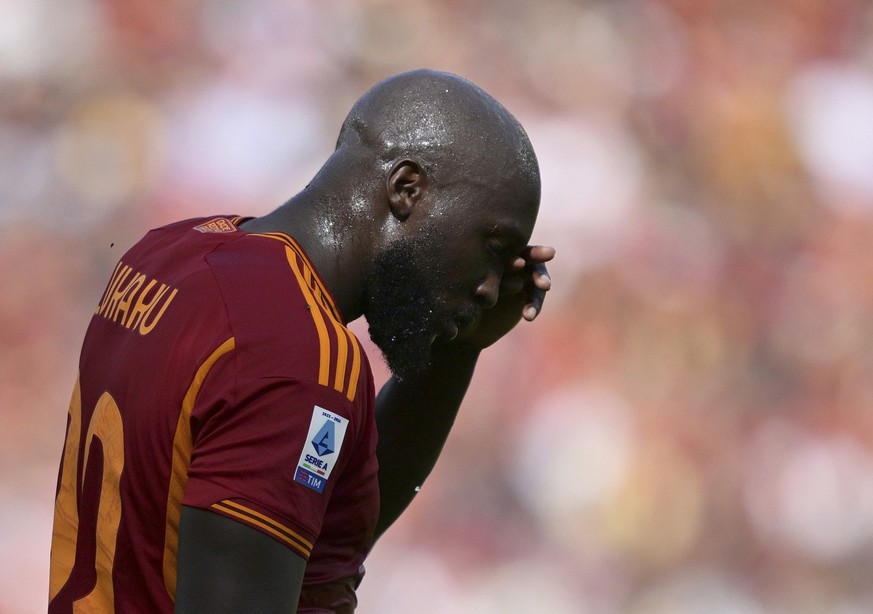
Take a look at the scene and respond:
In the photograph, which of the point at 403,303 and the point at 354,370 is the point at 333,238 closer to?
the point at 403,303

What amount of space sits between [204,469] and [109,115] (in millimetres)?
5145

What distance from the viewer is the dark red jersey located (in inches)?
63.3

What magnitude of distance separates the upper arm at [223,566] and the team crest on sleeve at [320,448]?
10 centimetres

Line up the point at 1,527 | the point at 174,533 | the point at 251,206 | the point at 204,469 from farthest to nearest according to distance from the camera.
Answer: the point at 251,206 → the point at 1,527 → the point at 174,533 → the point at 204,469

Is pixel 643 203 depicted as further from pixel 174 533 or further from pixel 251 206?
pixel 174 533

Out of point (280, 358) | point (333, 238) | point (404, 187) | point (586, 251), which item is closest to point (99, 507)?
point (280, 358)

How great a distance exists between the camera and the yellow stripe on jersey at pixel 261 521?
158cm

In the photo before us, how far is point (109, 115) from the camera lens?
20.8 ft

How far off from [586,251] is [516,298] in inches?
159

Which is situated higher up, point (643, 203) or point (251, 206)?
point (643, 203)

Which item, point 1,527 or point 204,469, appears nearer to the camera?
point 204,469

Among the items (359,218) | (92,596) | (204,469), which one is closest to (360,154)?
(359,218)

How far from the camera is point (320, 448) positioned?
5.38 ft

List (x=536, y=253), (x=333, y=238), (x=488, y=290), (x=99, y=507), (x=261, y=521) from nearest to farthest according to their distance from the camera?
(x=261, y=521), (x=99, y=507), (x=333, y=238), (x=488, y=290), (x=536, y=253)
